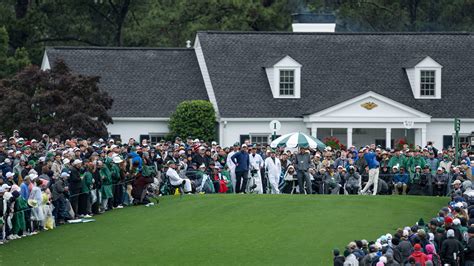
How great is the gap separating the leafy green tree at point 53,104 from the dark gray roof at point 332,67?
905 cm

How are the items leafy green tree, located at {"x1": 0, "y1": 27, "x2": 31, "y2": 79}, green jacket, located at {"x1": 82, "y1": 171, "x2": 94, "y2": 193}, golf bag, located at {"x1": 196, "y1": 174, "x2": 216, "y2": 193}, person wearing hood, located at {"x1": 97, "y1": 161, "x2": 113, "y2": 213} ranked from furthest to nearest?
leafy green tree, located at {"x1": 0, "y1": 27, "x2": 31, "y2": 79}
golf bag, located at {"x1": 196, "y1": 174, "x2": 216, "y2": 193}
person wearing hood, located at {"x1": 97, "y1": 161, "x2": 113, "y2": 213}
green jacket, located at {"x1": 82, "y1": 171, "x2": 94, "y2": 193}

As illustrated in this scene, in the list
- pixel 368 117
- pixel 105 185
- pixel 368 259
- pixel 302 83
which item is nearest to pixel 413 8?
pixel 302 83

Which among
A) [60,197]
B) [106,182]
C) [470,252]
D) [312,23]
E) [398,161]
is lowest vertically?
[470,252]

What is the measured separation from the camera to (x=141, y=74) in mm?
69188

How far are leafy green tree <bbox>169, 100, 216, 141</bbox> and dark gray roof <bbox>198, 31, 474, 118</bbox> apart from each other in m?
1.17

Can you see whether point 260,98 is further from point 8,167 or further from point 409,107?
point 8,167

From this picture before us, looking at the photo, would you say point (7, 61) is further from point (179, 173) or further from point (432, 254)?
point (432, 254)

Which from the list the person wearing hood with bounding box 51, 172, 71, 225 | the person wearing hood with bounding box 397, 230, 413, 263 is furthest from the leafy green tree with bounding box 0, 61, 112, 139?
the person wearing hood with bounding box 397, 230, 413, 263

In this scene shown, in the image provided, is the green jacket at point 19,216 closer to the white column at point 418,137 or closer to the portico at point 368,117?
the portico at point 368,117

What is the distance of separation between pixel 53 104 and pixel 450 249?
27.7 meters

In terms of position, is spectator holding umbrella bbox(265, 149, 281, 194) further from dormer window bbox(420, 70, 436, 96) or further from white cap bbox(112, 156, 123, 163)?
dormer window bbox(420, 70, 436, 96)

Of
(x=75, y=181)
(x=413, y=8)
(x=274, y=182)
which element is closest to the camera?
(x=75, y=181)

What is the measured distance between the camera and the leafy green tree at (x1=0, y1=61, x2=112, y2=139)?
5684 centimetres

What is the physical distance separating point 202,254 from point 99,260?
2590mm
